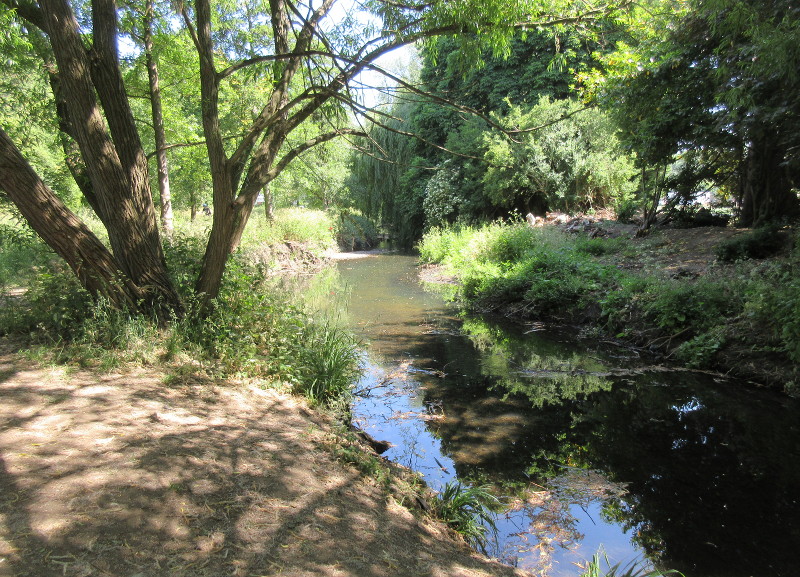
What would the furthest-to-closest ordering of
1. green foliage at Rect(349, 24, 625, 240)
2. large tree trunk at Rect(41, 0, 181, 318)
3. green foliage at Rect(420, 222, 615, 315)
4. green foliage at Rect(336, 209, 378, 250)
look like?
green foliage at Rect(336, 209, 378, 250) → green foliage at Rect(349, 24, 625, 240) → green foliage at Rect(420, 222, 615, 315) → large tree trunk at Rect(41, 0, 181, 318)

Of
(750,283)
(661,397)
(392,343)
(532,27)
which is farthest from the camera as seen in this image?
(392,343)

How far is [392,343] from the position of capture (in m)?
9.09

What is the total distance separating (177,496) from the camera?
2.66m

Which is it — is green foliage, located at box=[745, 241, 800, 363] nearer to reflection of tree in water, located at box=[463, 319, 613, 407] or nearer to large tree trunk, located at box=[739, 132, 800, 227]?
reflection of tree in water, located at box=[463, 319, 613, 407]

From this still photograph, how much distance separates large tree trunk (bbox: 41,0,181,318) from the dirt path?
135cm

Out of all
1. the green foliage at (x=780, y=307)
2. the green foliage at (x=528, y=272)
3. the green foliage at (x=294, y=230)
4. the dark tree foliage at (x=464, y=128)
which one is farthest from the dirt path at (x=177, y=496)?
the dark tree foliage at (x=464, y=128)

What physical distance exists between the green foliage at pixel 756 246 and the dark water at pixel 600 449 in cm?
321

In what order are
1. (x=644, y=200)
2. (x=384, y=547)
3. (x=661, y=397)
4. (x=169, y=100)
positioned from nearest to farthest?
(x=384, y=547) < (x=661, y=397) < (x=169, y=100) < (x=644, y=200)

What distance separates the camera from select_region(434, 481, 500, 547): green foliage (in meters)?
3.53

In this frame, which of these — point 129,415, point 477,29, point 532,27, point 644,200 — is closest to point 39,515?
point 129,415

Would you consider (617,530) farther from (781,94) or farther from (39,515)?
(781,94)

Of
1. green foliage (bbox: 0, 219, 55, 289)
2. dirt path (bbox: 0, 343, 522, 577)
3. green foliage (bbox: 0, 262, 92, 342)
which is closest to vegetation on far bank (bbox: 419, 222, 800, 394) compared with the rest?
dirt path (bbox: 0, 343, 522, 577)

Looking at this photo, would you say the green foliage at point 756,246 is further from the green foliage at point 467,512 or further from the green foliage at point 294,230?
the green foliage at point 294,230

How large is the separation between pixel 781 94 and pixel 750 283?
9.87 feet
